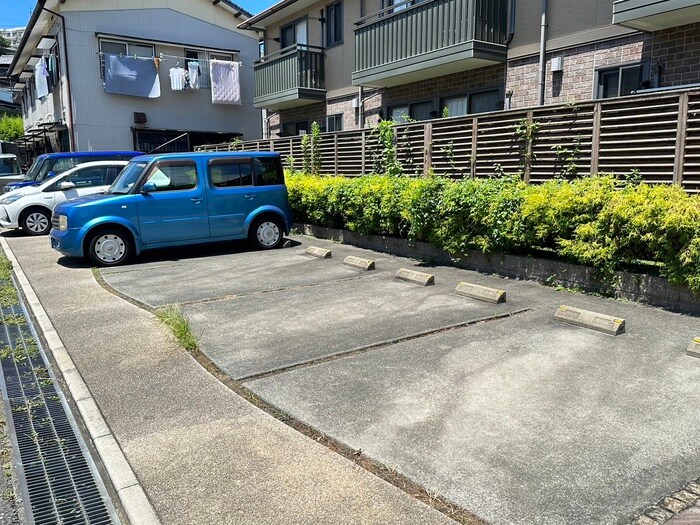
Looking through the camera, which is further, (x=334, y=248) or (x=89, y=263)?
(x=334, y=248)

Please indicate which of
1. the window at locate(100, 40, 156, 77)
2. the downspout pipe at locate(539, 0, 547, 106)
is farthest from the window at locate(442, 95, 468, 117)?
the window at locate(100, 40, 156, 77)

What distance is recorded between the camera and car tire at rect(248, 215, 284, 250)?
33.7 ft

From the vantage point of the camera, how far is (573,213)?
664 centimetres

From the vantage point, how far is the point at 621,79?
9594 mm

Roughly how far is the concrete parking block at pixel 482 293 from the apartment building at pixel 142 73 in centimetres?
2008

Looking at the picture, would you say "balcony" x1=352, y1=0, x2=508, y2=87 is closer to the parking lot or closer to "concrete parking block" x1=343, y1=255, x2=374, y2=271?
"concrete parking block" x1=343, y1=255, x2=374, y2=271

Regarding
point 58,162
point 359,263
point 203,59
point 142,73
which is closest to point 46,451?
point 359,263

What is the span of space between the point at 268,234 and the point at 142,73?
15.9 m

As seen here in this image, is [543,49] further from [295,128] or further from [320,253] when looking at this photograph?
[295,128]

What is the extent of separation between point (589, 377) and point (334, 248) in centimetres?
674

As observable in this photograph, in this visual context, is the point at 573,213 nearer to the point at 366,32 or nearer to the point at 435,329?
the point at 435,329

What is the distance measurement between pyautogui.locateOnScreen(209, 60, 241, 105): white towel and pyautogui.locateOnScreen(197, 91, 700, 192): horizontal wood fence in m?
14.6

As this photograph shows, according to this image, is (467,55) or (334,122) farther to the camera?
(334,122)

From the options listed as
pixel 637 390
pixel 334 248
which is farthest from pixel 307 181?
pixel 637 390
